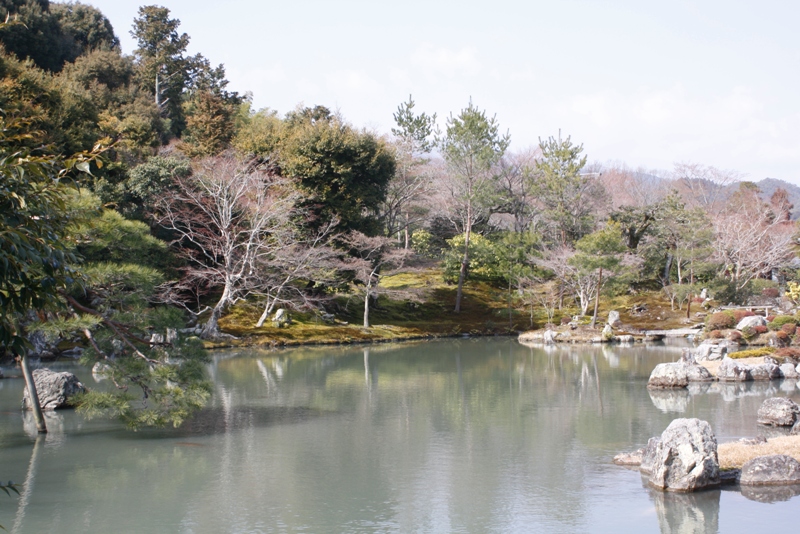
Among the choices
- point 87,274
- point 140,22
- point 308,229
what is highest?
point 140,22

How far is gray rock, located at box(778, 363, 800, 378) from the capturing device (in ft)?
62.8

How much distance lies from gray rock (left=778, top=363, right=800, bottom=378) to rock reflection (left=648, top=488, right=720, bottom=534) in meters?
11.8

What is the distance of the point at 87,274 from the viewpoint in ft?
34.4

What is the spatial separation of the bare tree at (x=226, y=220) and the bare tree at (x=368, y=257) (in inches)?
112

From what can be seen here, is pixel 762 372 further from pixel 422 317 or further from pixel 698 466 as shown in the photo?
pixel 422 317

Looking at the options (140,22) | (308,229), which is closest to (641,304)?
(308,229)

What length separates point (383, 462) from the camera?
10766mm

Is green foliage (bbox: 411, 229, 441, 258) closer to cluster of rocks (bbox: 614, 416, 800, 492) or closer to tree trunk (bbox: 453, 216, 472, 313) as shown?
tree trunk (bbox: 453, 216, 472, 313)

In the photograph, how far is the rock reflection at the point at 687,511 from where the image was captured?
7.98 m

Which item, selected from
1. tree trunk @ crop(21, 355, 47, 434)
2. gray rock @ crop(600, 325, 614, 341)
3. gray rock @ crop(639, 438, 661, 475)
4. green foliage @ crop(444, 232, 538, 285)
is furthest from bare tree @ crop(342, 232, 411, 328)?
gray rock @ crop(639, 438, 661, 475)

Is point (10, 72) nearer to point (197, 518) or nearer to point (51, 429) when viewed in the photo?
point (51, 429)

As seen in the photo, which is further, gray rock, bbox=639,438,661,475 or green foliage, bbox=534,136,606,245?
green foliage, bbox=534,136,606,245

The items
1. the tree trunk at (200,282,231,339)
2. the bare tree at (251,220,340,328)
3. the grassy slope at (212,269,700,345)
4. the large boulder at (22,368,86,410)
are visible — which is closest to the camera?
the large boulder at (22,368,86,410)

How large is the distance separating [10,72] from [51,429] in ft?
56.6
